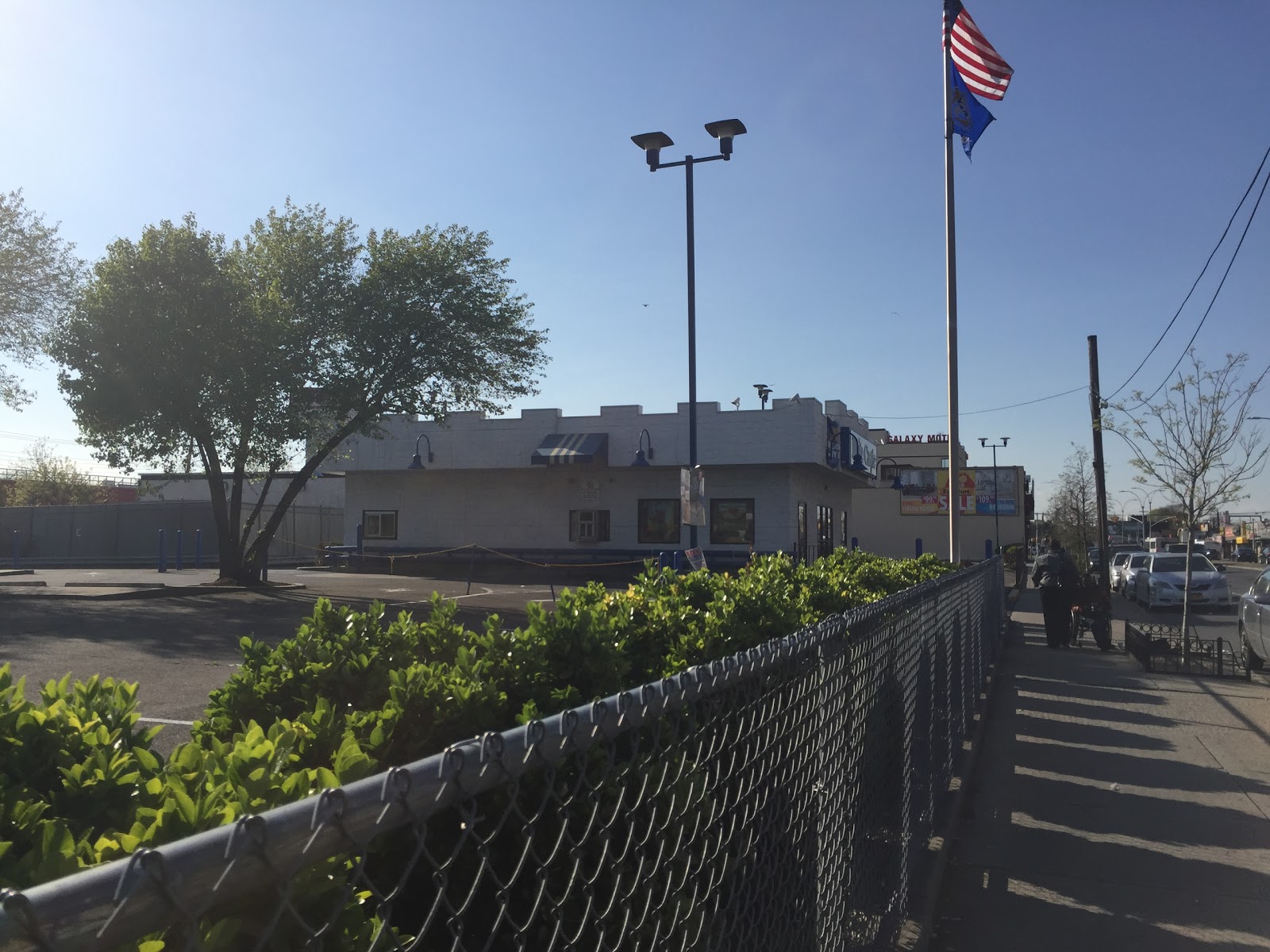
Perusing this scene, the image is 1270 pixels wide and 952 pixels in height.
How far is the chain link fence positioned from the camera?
0.97 metres

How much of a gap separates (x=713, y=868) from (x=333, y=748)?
2.83 ft

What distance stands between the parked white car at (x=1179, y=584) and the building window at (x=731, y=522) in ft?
38.8

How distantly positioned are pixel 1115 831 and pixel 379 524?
1374 inches

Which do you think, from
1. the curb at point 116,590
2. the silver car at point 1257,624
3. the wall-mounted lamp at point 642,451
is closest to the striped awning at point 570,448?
the wall-mounted lamp at point 642,451

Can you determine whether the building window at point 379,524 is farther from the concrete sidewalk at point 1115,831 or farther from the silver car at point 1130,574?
the concrete sidewalk at point 1115,831

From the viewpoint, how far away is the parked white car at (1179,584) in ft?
89.2

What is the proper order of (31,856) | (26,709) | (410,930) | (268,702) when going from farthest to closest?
(268,702)
(26,709)
(410,930)
(31,856)

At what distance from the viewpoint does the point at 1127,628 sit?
15719 millimetres

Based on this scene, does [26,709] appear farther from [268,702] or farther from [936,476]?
[936,476]

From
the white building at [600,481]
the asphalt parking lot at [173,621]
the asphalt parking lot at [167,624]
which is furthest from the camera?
the white building at [600,481]

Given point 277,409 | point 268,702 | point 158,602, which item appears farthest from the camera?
point 277,409

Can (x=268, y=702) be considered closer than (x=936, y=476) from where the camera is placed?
Yes

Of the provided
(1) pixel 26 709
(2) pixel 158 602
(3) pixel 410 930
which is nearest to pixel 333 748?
(3) pixel 410 930

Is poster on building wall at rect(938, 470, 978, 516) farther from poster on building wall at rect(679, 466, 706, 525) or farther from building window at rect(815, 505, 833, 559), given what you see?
poster on building wall at rect(679, 466, 706, 525)
